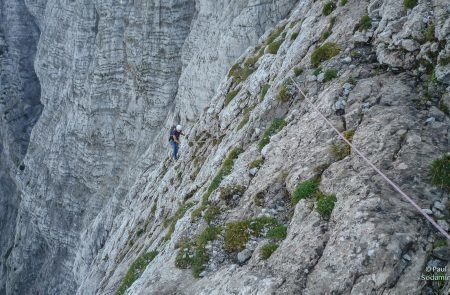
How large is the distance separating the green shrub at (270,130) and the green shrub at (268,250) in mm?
5119

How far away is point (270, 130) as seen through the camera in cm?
1563

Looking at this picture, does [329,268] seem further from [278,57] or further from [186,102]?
[186,102]

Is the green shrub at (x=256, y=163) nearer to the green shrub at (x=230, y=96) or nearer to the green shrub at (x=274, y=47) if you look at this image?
the green shrub at (x=230, y=96)

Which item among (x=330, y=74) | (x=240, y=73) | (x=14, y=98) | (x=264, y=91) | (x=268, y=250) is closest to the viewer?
(x=268, y=250)

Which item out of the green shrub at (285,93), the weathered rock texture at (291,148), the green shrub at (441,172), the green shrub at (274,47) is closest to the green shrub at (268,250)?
the weathered rock texture at (291,148)

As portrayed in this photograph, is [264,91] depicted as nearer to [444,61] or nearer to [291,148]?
[291,148]

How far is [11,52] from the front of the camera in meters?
81.1

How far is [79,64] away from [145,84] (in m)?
14.6

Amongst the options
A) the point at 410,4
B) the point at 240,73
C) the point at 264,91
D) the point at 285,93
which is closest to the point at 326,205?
the point at 285,93

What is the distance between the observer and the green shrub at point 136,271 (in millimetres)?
16009

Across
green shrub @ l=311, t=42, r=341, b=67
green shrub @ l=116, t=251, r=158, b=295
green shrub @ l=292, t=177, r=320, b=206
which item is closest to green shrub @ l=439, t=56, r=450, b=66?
green shrub @ l=311, t=42, r=341, b=67

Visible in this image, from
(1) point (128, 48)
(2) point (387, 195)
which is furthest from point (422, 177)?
(1) point (128, 48)

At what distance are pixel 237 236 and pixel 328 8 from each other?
Result: 12.1m

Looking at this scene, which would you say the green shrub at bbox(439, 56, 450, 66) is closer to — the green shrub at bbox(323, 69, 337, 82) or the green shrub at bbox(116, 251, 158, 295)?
the green shrub at bbox(323, 69, 337, 82)
